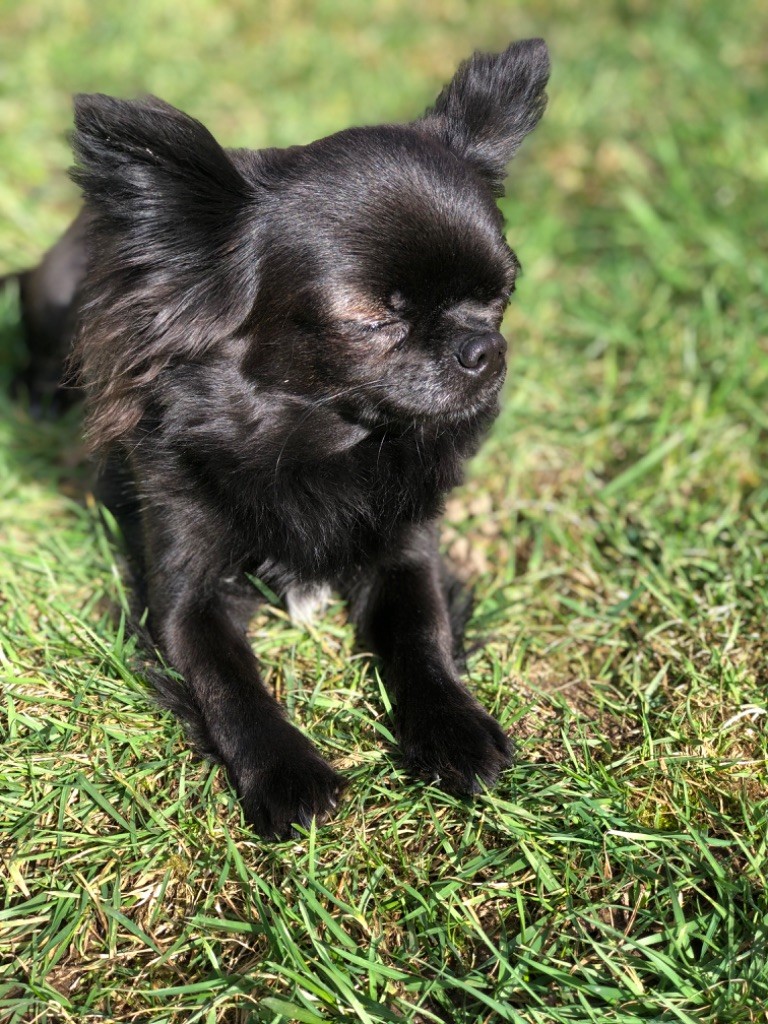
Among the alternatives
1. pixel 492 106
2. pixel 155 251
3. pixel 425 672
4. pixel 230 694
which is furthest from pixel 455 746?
pixel 492 106

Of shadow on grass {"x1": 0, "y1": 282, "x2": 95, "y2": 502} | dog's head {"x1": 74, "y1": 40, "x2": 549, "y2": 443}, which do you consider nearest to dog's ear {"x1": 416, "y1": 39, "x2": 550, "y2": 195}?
dog's head {"x1": 74, "y1": 40, "x2": 549, "y2": 443}

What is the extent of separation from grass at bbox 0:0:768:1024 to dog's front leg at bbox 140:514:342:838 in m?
0.08

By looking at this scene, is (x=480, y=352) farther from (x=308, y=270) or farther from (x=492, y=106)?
(x=492, y=106)

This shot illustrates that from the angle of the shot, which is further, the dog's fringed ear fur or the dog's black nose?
the dog's black nose

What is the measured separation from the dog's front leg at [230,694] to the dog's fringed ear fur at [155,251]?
16.3 inches

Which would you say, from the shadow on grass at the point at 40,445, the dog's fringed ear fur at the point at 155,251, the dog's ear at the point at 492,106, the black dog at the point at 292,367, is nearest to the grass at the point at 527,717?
the shadow on grass at the point at 40,445

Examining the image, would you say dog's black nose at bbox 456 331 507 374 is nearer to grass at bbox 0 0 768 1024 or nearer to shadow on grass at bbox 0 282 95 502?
grass at bbox 0 0 768 1024

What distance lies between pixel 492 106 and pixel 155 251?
108cm

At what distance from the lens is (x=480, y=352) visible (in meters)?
2.39

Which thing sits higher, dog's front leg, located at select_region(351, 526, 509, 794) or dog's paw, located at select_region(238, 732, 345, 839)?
dog's front leg, located at select_region(351, 526, 509, 794)

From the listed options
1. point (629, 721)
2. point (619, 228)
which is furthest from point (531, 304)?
point (629, 721)

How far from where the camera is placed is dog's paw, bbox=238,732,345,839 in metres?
2.33

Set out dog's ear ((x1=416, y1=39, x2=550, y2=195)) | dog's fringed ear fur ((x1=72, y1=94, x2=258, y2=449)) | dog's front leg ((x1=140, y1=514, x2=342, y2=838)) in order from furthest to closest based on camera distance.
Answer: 1. dog's ear ((x1=416, y1=39, x2=550, y2=195))
2. dog's front leg ((x1=140, y1=514, x2=342, y2=838))
3. dog's fringed ear fur ((x1=72, y1=94, x2=258, y2=449))

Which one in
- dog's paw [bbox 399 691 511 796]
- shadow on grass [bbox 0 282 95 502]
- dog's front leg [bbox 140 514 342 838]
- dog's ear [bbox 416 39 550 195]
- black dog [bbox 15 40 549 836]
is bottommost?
shadow on grass [bbox 0 282 95 502]
